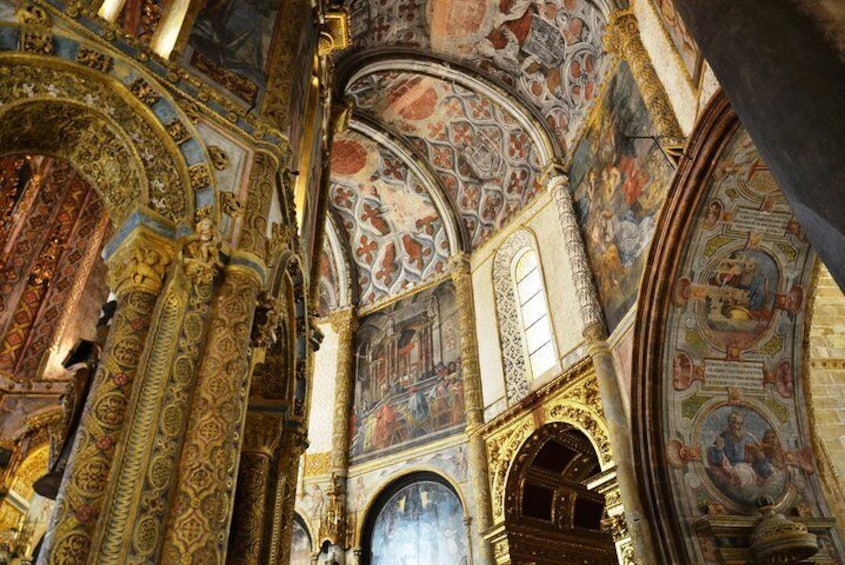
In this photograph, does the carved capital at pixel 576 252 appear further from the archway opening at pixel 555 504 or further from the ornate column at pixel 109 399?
the ornate column at pixel 109 399

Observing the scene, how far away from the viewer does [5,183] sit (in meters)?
9.56

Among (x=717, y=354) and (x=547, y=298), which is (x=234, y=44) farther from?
(x=547, y=298)

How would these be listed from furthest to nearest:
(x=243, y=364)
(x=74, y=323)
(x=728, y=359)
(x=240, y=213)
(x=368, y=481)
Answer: (x=368, y=481)
(x=74, y=323)
(x=728, y=359)
(x=240, y=213)
(x=243, y=364)

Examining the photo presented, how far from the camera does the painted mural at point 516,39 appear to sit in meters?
11.0

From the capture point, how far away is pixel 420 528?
36.3ft

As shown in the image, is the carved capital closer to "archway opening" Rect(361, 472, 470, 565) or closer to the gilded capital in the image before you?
"archway opening" Rect(361, 472, 470, 565)

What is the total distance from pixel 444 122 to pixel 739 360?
8385mm

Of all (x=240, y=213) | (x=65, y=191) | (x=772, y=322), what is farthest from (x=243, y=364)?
(x=65, y=191)

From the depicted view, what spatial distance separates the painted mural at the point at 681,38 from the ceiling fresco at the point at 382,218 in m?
7.30

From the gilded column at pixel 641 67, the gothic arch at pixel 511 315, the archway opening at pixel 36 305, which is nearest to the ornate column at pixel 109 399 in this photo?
the archway opening at pixel 36 305

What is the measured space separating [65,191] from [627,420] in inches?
365

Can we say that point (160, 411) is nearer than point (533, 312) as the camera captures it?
Yes

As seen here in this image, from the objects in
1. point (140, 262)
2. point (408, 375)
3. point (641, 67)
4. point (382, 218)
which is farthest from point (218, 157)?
point (382, 218)

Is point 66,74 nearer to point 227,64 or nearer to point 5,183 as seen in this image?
point 227,64
